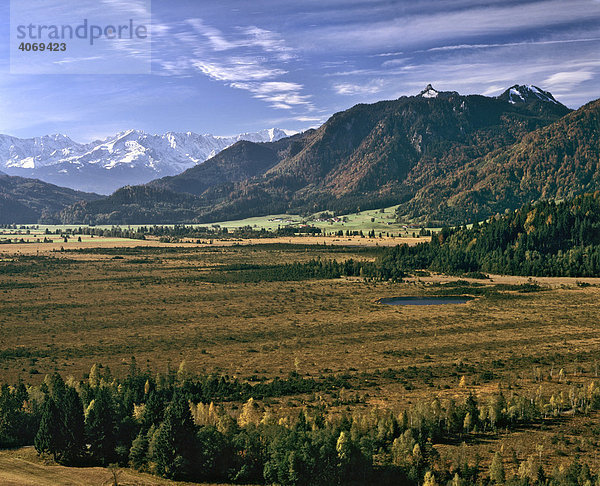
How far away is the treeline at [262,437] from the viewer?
1774 inches

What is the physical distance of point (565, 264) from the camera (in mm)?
178500

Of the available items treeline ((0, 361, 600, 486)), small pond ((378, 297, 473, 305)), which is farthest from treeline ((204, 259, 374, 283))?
treeline ((0, 361, 600, 486))

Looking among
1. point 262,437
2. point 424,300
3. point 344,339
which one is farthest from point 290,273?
point 262,437

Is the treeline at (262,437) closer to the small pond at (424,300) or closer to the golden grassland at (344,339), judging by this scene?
the golden grassland at (344,339)

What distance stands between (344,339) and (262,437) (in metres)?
49.1

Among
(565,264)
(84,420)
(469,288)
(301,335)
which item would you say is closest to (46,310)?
(301,335)

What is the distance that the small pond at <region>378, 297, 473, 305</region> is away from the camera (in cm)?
13575

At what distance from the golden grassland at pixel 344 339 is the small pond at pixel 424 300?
3.99 metres

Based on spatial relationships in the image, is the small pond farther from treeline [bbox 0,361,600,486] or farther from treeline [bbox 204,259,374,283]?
treeline [bbox 0,361,600,486]

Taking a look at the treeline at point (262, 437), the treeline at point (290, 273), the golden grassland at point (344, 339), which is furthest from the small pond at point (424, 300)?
the treeline at point (262, 437)

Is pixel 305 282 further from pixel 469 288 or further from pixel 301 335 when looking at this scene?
pixel 301 335

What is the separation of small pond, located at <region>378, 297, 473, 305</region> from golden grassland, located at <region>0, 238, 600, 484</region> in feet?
13.1

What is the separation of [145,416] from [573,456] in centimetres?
4113

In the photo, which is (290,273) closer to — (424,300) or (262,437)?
(424,300)
